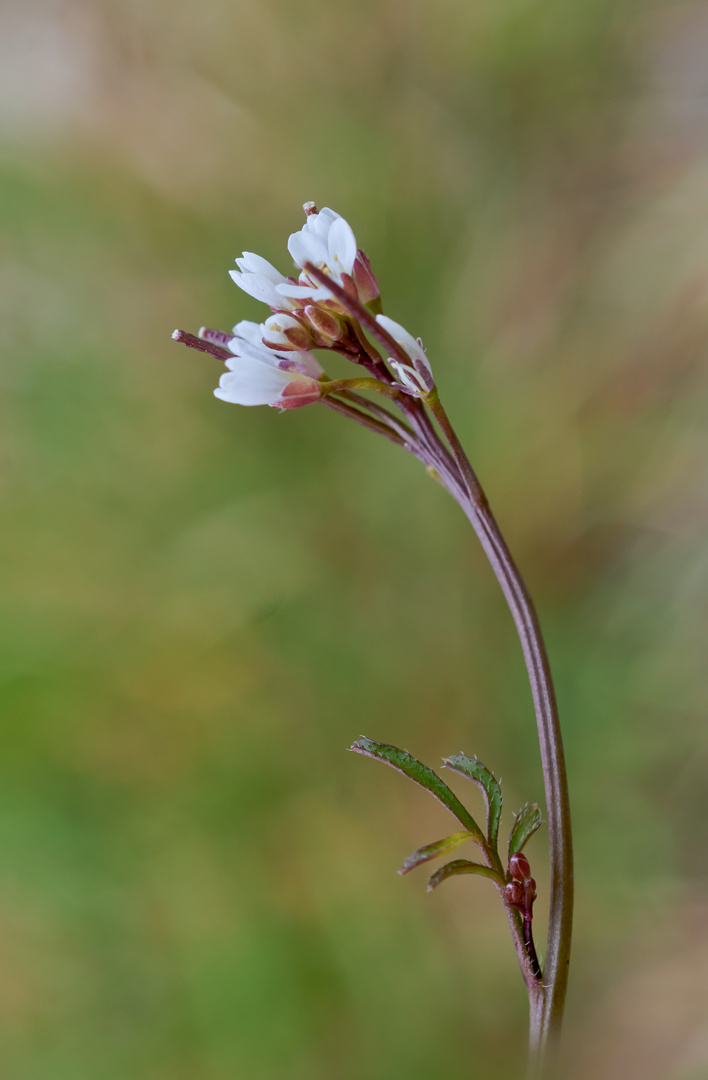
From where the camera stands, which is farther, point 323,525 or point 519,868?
point 323,525

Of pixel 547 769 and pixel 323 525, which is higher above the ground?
pixel 323 525

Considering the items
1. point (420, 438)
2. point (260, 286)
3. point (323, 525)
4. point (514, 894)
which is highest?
point (323, 525)

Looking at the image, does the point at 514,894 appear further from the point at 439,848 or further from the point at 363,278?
the point at 363,278

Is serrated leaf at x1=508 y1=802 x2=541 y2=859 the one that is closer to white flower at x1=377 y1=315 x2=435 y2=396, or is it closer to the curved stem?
the curved stem

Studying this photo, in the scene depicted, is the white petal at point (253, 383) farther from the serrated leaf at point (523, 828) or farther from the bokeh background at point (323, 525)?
the bokeh background at point (323, 525)

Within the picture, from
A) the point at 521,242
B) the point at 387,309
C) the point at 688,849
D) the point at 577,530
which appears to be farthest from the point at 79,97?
the point at 688,849

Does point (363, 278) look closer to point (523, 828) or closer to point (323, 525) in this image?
point (523, 828)

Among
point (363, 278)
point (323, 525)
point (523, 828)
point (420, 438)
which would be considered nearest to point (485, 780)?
point (523, 828)

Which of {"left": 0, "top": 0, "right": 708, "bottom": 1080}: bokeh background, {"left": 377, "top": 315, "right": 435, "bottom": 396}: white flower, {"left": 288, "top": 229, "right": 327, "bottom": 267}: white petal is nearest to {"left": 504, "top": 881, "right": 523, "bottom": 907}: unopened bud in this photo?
{"left": 377, "top": 315, "right": 435, "bottom": 396}: white flower
